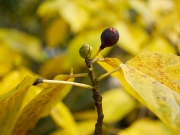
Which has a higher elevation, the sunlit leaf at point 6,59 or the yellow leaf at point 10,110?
the sunlit leaf at point 6,59

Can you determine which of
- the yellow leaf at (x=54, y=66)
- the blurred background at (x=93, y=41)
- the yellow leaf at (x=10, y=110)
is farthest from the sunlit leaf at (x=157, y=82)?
the yellow leaf at (x=54, y=66)

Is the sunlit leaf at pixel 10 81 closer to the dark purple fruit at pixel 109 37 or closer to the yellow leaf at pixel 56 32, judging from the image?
the dark purple fruit at pixel 109 37

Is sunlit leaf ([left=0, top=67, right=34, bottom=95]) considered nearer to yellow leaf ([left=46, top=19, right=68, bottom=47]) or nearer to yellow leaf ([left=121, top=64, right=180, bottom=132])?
yellow leaf ([left=121, top=64, right=180, bottom=132])

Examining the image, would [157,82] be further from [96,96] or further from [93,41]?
[93,41]

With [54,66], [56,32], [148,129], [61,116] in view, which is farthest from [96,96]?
[56,32]

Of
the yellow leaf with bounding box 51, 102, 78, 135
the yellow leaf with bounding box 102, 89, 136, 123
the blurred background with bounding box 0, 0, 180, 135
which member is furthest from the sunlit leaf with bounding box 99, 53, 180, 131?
the yellow leaf with bounding box 102, 89, 136, 123

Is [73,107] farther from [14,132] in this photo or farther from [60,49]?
[14,132]
